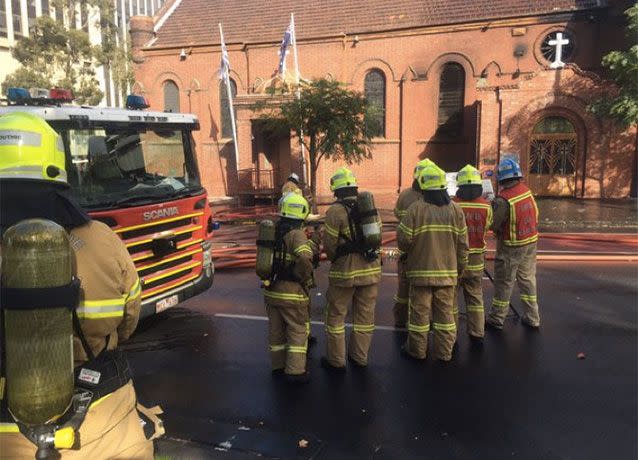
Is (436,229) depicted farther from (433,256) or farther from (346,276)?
(346,276)

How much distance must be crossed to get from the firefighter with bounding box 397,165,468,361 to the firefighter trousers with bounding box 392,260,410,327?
79 cm

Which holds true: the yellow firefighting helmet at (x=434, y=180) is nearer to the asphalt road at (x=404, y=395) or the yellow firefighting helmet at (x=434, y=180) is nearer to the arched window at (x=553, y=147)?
the asphalt road at (x=404, y=395)

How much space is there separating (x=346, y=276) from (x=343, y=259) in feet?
0.51

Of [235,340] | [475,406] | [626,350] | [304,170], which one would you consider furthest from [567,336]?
[304,170]

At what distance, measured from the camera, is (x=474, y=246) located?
5379mm

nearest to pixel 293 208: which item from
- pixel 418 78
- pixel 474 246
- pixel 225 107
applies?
pixel 474 246

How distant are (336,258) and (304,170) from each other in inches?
589

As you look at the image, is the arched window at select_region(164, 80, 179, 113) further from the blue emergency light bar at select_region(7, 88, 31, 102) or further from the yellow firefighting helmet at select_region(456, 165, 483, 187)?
the yellow firefighting helmet at select_region(456, 165, 483, 187)

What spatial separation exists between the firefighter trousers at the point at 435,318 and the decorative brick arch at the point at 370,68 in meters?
17.6

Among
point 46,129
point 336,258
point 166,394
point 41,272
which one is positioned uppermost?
point 46,129

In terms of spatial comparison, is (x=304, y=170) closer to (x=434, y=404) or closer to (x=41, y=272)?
(x=434, y=404)

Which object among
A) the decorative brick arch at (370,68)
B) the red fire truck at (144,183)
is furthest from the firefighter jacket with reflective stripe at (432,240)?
the decorative brick arch at (370,68)

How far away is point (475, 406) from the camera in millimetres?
3990

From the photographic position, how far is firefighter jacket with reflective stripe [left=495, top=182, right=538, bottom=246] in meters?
5.48
